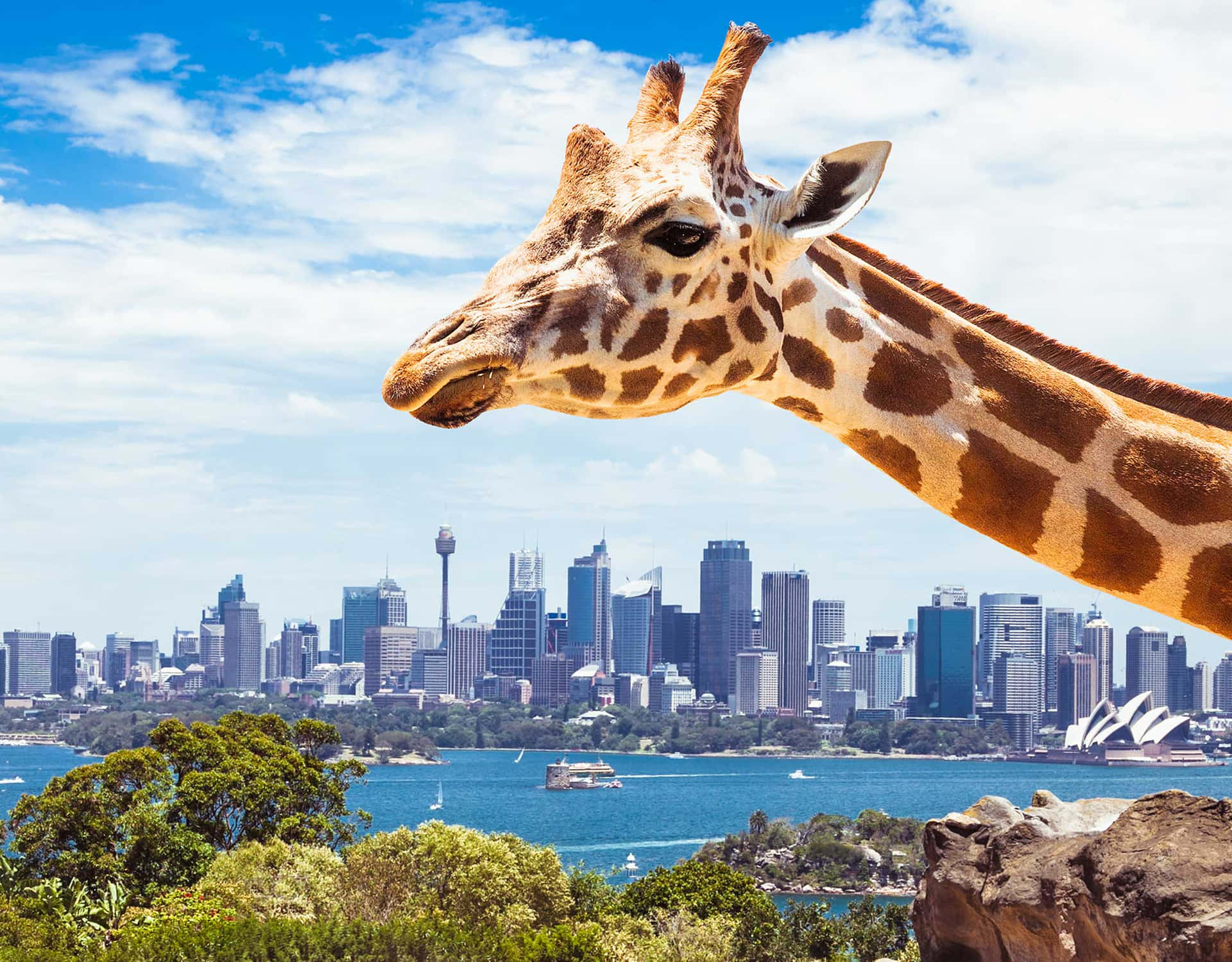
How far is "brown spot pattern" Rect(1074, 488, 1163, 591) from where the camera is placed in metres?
3.54

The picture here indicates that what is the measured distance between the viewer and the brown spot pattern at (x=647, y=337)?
10.8ft

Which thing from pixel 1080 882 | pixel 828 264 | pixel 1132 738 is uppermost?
pixel 828 264

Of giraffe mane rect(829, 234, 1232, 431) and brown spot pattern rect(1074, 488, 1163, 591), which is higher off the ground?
giraffe mane rect(829, 234, 1232, 431)

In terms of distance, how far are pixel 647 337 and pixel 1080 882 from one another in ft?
24.0

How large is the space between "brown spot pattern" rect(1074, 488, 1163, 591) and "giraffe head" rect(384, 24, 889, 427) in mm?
909

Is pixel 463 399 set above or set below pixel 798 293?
below

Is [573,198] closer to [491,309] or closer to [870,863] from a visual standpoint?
[491,309]

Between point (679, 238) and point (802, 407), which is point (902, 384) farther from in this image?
→ point (679, 238)

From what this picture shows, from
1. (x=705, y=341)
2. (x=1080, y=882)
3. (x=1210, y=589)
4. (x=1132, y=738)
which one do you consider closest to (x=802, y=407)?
(x=705, y=341)

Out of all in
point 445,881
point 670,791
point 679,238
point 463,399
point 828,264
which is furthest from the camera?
point 670,791

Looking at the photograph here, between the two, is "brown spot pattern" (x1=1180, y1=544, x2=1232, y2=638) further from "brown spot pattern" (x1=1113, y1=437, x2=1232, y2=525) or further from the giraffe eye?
the giraffe eye

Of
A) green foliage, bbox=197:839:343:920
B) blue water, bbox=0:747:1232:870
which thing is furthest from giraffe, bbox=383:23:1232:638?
blue water, bbox=0:747:1232:870

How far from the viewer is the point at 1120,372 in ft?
12.4

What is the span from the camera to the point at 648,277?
3.30m
